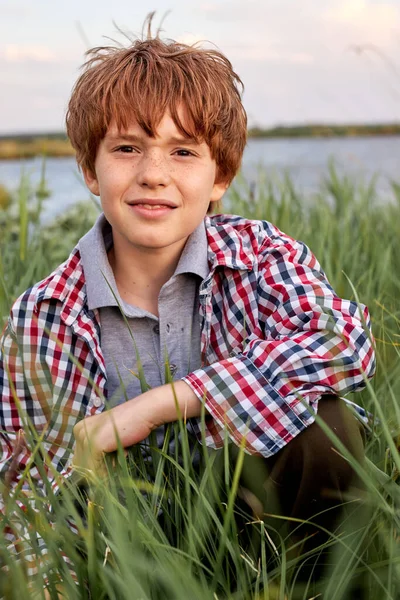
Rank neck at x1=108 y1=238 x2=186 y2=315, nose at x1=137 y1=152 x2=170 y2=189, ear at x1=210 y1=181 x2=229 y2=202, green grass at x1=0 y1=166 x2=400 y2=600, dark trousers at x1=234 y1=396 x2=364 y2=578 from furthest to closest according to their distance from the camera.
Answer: ear at x1=210 y1=181 x2=229 y2=202, neck at x1=108 y1=238 x2=186 y2=315, nose at x1=137 y1=152 x2=170 y2=189, dark trousers at x1=234 y1=396 x2=364 y2=578, green grass at x1=0 y1=166 x2=400 y2=600

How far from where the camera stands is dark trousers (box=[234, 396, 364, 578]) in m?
1.19

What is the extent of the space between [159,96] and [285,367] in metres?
0.55

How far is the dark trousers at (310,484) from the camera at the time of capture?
119 centimetres

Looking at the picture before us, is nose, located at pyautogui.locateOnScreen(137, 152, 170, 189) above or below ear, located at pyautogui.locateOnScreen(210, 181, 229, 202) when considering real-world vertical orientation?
above

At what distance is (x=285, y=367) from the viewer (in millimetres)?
1246

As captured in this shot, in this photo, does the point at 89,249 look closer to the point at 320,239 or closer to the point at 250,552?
the point at 250,552

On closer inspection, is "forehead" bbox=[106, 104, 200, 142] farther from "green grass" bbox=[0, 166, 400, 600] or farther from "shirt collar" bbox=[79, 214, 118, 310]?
"green grass" bbox=[0, 166, 400, 600]

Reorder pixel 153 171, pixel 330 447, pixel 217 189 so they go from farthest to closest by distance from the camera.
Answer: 1. pixel 217 189
2. pixel 153 171
3. pixel 330 447

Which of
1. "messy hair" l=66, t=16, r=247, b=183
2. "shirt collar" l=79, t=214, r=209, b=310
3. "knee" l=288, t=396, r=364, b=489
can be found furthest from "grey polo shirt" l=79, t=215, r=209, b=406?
"knee" l=288, t=396, r=364, b=489

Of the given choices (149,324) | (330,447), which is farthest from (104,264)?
(330,447)

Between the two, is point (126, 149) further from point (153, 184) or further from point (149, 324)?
point (149, 324)

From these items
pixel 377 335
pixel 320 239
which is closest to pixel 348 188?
pixel 320 239

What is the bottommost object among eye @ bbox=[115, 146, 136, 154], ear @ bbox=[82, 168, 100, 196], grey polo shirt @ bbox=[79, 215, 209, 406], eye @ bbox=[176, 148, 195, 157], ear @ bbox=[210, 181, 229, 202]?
grey polo shirt @ bbox=[79, 215, 209, 406]

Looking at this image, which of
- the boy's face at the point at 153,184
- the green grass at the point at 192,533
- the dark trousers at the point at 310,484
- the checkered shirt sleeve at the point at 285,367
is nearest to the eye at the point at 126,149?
the boy's face at the point at 153,184
